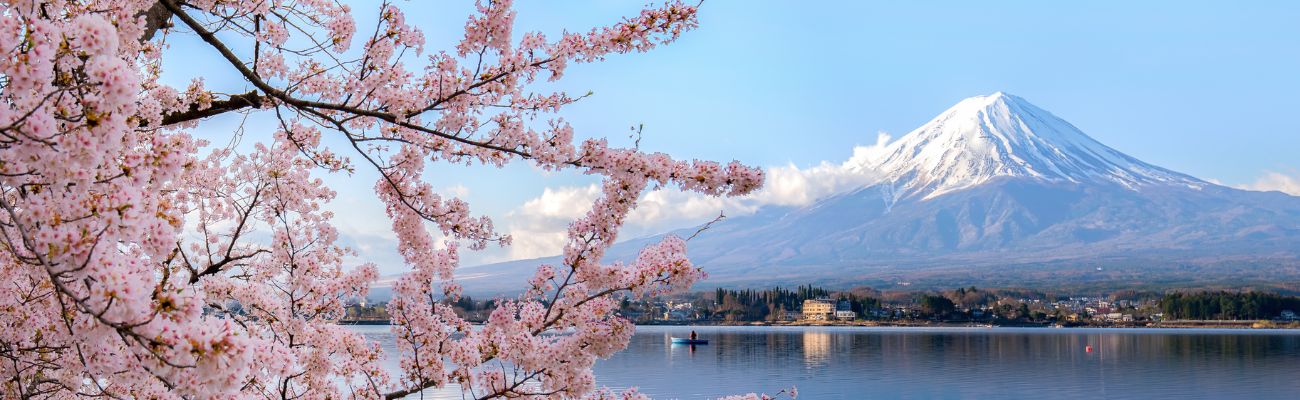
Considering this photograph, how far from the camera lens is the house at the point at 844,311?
6560 inches

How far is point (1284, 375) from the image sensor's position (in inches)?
2459

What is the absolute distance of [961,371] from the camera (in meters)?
65.3

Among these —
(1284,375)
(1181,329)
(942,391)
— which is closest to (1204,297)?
(1181,329)

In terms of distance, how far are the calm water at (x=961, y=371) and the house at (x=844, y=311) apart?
219 ft

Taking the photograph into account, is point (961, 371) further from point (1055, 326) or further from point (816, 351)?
point (1055, 326)

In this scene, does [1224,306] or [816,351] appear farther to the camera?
[1224,306]

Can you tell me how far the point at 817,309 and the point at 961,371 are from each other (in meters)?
A: 103

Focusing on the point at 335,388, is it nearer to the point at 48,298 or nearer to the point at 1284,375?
the point at 48,298

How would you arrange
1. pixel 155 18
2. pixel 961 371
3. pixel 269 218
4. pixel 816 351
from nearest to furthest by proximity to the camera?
pixel 155 18, pixel 269 218, pixel 961 371, pixel 816 351

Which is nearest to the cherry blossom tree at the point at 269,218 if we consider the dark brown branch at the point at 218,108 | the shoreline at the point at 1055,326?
the dark brown branch at the point at 218,108

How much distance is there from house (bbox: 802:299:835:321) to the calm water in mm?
67404

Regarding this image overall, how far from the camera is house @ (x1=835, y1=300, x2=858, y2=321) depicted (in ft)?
547

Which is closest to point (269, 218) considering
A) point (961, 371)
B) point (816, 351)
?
point (961, 371)

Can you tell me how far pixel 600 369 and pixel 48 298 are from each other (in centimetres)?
5868
